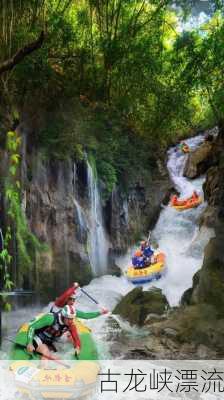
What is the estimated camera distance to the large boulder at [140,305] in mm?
5297

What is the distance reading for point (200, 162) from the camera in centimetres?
1000

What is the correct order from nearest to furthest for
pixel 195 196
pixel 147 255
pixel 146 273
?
pixel 146 273 → pixel 147 255 → pixel 195 196

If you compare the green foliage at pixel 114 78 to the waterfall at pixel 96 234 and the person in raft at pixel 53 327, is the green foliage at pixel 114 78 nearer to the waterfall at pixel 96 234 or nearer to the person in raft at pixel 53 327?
the waterfall at pixel 96 234

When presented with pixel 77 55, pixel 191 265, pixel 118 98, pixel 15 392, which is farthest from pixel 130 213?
pixel 15 392

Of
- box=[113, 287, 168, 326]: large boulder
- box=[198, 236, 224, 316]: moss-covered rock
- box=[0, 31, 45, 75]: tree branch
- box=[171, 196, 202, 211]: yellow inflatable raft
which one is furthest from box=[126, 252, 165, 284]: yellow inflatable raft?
box=[0, 31, 45, 75]: tree branch

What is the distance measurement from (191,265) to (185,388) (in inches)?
135

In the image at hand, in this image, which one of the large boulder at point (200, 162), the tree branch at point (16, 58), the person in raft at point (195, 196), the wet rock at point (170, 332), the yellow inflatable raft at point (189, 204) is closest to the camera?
the tree branch at point (16, 58)

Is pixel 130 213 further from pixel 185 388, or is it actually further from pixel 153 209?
pixel 185 388

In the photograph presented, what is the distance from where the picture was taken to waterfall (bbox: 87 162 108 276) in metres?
6.87

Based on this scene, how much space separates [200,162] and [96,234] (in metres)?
3.94

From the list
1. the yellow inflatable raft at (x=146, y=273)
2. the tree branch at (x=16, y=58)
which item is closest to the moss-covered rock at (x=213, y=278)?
the yellow inflatable raft at (x=146, y=273)

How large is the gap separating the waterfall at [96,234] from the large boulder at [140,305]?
1.22m

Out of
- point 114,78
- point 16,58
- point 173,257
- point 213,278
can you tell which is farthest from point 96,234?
point 16,58

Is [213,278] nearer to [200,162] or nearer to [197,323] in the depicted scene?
[197,323]
